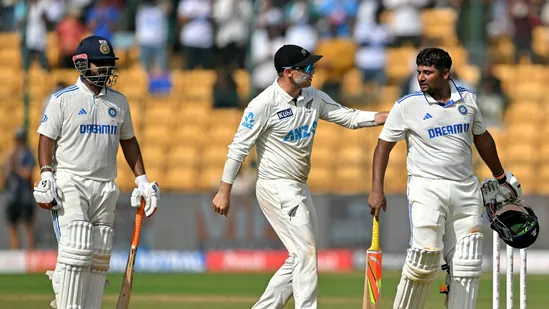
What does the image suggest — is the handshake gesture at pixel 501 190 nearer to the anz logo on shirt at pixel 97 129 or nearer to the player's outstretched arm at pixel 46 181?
the anz logo on shirt at pixel 97 129

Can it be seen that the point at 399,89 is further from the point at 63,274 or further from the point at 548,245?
the point at 63,274

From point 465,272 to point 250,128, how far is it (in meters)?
1.66

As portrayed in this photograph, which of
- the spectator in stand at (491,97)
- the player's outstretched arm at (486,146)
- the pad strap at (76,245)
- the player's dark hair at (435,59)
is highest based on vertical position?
the spectator in stand at (491,97)

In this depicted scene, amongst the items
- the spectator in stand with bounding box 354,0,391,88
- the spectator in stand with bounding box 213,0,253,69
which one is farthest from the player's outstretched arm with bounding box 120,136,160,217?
the spectator in stand with bounding box 213,0,253,69

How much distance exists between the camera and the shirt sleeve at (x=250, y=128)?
24.9 feet

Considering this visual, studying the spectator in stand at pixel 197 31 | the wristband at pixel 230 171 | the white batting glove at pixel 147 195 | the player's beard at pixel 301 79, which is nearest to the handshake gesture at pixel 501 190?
the player's beard at pixel 301 79

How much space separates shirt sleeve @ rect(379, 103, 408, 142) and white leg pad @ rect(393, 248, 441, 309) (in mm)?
700

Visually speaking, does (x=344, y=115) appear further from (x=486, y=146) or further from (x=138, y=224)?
(x=138, y=224)

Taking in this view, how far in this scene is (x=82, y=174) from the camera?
725 centimetres

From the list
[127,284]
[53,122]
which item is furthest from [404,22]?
[53,122]

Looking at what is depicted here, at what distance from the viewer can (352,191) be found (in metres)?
14.6

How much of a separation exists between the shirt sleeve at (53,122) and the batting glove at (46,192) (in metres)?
0.25

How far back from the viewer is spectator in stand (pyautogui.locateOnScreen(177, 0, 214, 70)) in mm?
16438

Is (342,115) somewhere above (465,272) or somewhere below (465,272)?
above
